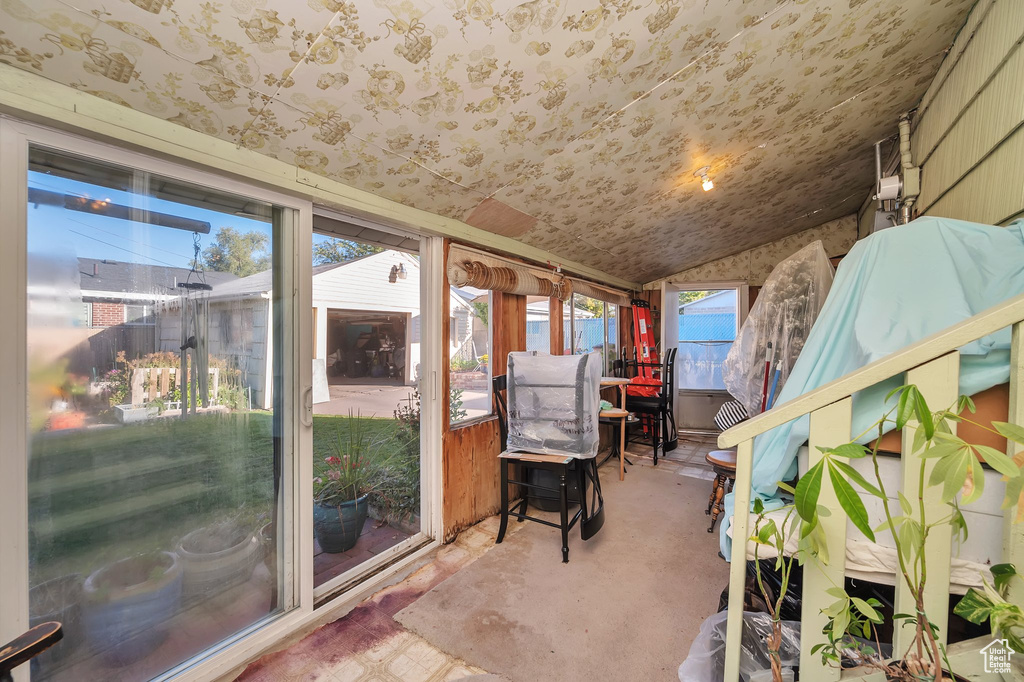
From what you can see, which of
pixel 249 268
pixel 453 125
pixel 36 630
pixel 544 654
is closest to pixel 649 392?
pixel 544 654

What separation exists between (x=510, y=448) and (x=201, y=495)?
1591mm

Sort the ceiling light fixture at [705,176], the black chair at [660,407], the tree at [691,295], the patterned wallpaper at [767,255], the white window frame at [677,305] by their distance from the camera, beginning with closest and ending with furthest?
the ceiling light fixture at [705,176], the black chair at [660,407], the patterned wallpaper at [767,255], the white window frame at [677,305], the tree at [691,295]

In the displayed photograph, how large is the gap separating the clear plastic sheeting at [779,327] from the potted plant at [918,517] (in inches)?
66.5

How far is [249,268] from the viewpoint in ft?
5.56

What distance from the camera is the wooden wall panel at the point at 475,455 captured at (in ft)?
8.29

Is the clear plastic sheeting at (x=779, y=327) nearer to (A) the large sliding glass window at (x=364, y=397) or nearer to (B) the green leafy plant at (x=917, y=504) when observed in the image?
(B) the green leafy plant at (x=917, y=504)

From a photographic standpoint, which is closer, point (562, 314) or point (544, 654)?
point (544, 654)

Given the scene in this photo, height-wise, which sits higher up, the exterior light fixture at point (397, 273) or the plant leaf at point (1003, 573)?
the exterior light fixture at point (397, 273)

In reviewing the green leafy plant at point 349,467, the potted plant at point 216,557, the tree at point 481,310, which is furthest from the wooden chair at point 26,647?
the tree at point 481,310

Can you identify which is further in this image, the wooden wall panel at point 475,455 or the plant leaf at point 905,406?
the wooden wall panel at point 475,455

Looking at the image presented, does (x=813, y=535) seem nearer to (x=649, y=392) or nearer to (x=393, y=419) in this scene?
(x=393, y=419)

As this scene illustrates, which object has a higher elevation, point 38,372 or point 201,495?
point 38,372

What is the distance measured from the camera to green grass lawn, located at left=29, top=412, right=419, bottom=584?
123 centimetres

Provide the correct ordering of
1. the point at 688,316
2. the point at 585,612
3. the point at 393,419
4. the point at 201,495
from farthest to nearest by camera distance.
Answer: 1. the point at 688,316
2. the point at 393,419
3. the point at 585,612
4. the point at 201,495
